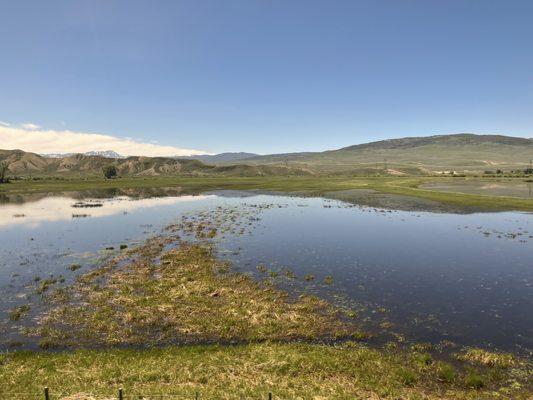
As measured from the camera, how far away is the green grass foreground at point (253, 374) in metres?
18.0

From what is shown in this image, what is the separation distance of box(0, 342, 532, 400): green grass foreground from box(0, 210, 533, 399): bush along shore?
0.20 feet

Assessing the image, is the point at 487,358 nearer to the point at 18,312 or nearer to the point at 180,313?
the point at 180,313

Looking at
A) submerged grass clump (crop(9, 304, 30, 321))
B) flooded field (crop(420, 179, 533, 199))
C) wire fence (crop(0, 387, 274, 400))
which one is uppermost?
flooded field (crop(420, 179, 533, 199))

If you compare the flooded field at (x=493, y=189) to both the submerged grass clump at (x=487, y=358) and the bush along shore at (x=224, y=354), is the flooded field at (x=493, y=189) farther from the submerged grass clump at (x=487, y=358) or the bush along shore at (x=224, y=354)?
the bush along shore at (x=224, y=354)

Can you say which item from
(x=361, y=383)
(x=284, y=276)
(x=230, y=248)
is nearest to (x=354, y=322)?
(x=361, y=383)

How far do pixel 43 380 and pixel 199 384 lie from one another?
8521mm

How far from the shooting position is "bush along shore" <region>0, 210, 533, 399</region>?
18438mm

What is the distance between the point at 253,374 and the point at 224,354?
2.88 m

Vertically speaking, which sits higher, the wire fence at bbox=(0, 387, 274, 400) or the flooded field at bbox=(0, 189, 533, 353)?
the flooded field at bbox=(0, 189, 533, 353)

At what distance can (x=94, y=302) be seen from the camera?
3062cm

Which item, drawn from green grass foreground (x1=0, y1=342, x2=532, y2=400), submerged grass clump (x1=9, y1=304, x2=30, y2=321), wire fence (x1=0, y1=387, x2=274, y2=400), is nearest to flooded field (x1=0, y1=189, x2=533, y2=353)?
submerged grass clump (x1=9, y1=304, x2=30, y2=321)

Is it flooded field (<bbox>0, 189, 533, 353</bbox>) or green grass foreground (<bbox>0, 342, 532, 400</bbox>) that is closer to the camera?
green grass foreground (<bbox>0, 342, 532, 400</bbox>)

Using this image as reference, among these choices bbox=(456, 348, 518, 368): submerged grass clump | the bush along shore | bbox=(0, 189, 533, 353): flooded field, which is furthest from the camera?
bbox=(0, 189, 533, 353): flooded field

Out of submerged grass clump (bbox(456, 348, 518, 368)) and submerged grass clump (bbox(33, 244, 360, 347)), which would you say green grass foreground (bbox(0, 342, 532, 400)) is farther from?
submerged grass clump (bbox(33, 244, 360, 347))
